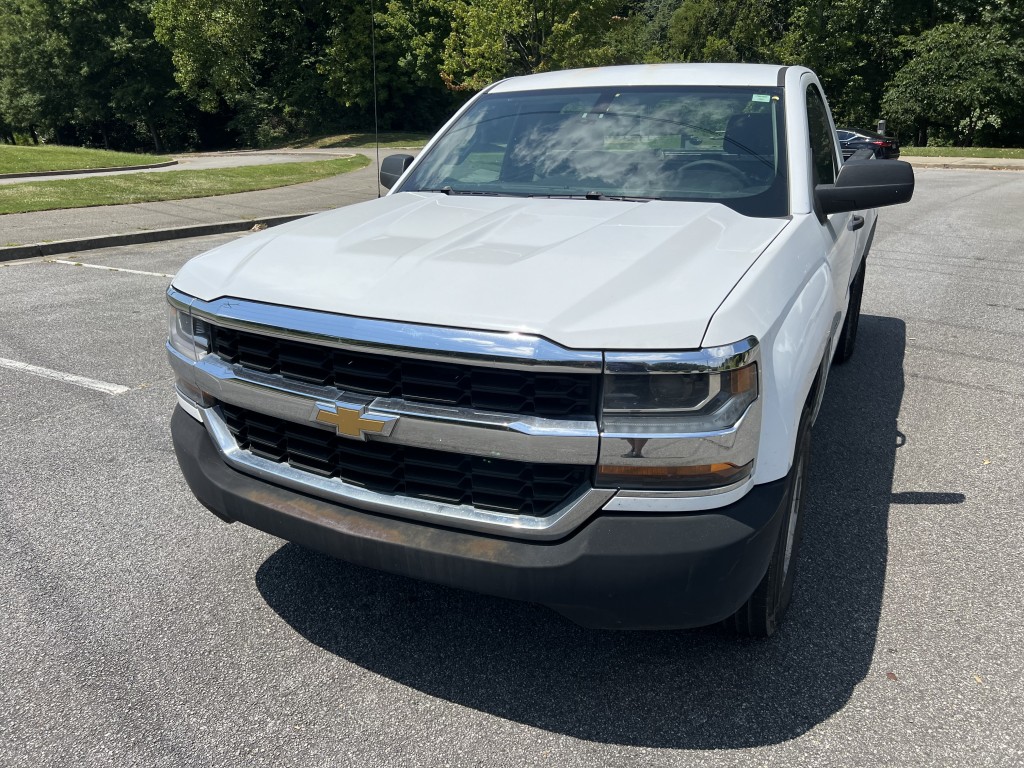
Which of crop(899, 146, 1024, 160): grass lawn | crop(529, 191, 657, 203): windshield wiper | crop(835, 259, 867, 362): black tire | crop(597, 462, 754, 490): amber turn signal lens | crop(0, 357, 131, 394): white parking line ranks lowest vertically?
crop(899, 146, 1024, 160): grass lawn

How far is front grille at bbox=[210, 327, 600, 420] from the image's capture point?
2117mm

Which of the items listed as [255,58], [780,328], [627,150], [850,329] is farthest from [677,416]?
[255,58]

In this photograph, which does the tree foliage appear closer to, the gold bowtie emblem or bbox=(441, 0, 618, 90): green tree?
bbox=(441, 0, 618, 90): green tree

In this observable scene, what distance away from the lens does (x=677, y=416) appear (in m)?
2.09

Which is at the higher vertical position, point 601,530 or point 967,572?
point 601,530

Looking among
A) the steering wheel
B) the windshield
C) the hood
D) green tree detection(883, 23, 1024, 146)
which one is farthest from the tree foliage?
the hood

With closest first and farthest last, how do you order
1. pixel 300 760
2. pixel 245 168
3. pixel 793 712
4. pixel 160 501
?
pixel 300 760 → pixel 793 712 → pixel 160 501 → pixel 245 168

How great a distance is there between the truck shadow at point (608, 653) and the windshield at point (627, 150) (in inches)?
58.3

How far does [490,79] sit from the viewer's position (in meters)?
34.8

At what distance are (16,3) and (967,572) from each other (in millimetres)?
60389

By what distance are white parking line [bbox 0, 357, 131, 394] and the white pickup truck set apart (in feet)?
9.24

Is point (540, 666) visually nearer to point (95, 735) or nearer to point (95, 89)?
point (95, 735)

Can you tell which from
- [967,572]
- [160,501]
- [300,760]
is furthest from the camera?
[160,501]

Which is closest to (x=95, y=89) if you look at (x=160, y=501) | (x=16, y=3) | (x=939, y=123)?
(x=16, y=3)
